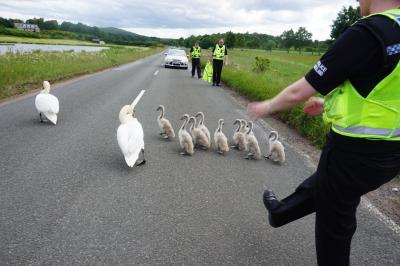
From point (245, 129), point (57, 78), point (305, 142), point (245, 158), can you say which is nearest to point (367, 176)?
point (245, 158)

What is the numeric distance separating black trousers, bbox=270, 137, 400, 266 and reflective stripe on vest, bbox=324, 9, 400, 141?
0.49 feet

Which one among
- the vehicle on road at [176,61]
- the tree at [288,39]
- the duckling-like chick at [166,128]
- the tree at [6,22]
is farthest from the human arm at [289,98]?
the tree at [288,39]

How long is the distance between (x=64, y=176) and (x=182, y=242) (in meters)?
2.51

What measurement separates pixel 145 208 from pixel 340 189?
266 cm

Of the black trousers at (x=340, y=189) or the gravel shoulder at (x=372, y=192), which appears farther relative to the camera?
the gravel shoulder at (x=372, y=192)

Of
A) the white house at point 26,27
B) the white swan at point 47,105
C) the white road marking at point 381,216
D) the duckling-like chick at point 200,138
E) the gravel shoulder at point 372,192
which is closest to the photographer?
the white road marking at point 381,216

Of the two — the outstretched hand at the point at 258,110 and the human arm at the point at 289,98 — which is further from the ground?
the human arm at the point at 289,98

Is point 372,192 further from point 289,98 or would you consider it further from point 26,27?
point 26,27

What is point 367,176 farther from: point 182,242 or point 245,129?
point 245,129

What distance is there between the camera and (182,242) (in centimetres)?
372

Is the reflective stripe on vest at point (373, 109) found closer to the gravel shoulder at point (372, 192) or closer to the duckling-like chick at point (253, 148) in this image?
the gravel shoulder at point (372, 192)

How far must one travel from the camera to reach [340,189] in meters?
2.41

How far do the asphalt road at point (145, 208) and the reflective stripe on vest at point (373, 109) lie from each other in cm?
176

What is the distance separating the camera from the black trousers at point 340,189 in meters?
2.32
